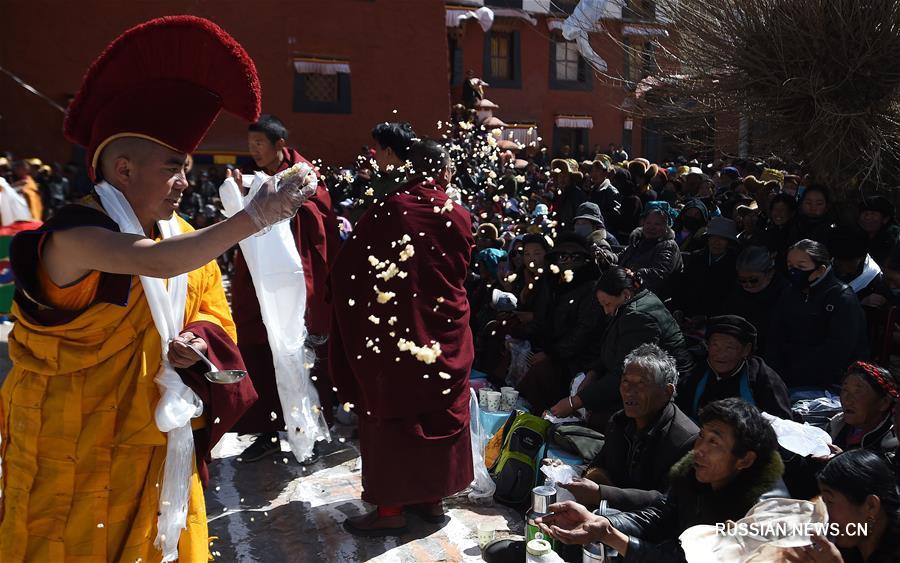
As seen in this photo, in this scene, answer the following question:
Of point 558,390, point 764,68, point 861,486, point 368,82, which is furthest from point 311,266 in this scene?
point 368,82

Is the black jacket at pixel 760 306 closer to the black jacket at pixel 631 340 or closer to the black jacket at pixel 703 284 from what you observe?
the black jacket at pixel 703 284

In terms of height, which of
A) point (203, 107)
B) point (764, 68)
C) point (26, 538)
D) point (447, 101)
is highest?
point (447, 101)

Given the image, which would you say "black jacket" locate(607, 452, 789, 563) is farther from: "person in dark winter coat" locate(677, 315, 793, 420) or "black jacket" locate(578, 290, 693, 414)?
"black jacket" locate(578, 290, 693, 414)

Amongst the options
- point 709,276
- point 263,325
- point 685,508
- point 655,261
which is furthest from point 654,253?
point 685,508

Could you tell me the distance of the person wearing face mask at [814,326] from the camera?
4.15 metres

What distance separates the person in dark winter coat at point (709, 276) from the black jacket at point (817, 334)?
731 millimetres

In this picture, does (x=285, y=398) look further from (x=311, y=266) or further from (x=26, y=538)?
(x=26, y=538)

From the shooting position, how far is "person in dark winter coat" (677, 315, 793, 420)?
12.0ft

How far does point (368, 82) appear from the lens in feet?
54.1

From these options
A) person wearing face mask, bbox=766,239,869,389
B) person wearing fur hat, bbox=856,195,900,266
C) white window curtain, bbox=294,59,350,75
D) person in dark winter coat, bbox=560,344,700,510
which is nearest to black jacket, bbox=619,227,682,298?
person wearing face mask, bbox=766,239,869,389

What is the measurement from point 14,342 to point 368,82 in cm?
1489

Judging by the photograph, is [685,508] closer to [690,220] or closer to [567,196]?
[690,220]

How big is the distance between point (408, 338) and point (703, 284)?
2.56m

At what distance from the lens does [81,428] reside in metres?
2.24
